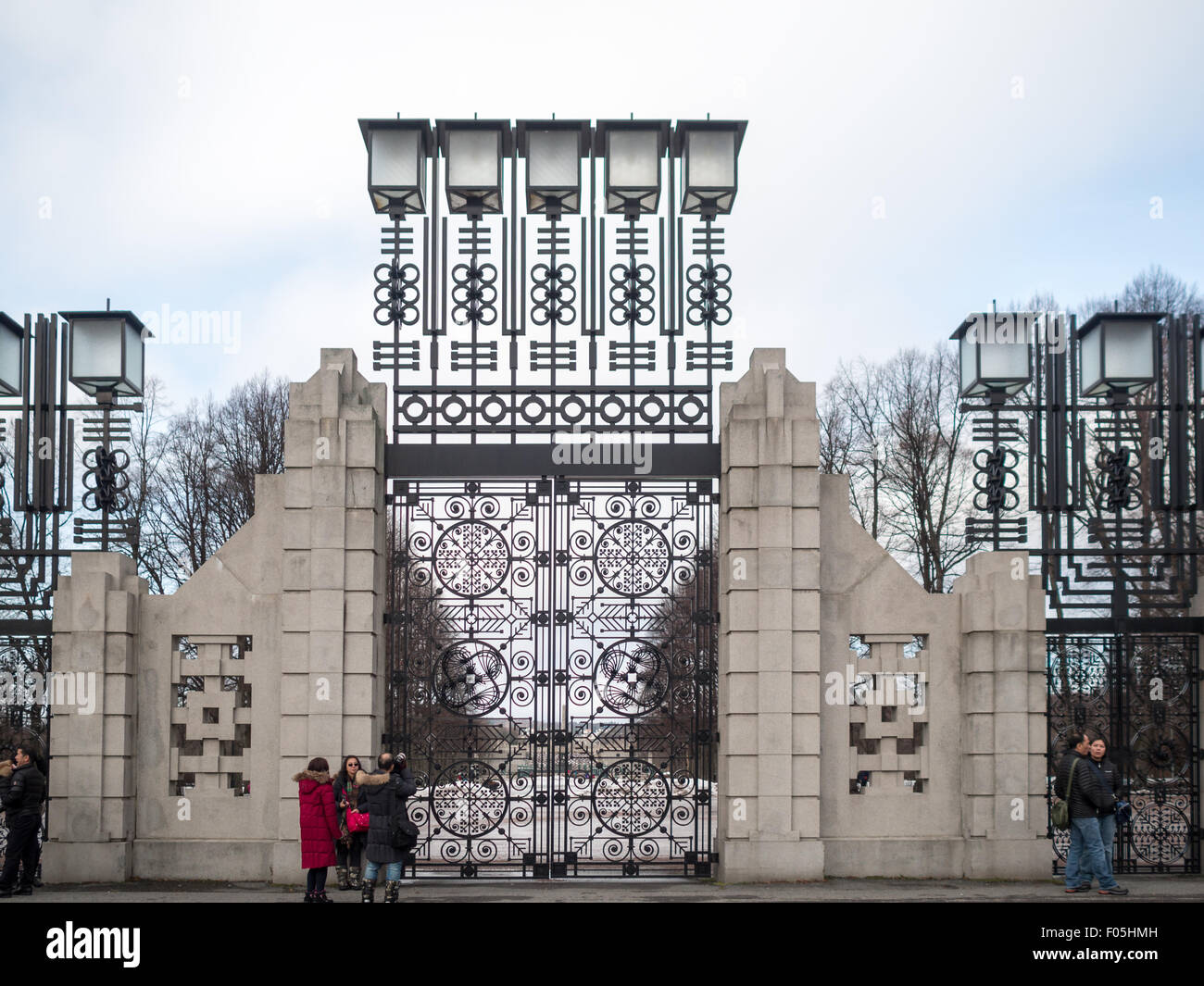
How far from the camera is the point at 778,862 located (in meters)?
15.0

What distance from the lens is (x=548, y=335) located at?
16375 mm

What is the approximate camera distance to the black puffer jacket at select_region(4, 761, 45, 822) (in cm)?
1484

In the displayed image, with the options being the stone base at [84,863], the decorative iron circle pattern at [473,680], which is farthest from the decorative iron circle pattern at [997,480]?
the stone base at [84,863]

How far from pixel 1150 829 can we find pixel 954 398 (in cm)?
2160

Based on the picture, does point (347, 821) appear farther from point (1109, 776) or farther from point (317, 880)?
point (1109, 776)

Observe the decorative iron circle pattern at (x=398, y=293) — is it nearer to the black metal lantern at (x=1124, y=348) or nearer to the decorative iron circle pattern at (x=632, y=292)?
the decorative iron circle pattern at (x=632, y=292)

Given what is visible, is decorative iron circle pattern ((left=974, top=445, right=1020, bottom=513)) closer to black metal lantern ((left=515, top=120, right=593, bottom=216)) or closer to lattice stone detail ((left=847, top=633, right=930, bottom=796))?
lattice stone detail ((left=847, top=633, right=930, bottom=796))

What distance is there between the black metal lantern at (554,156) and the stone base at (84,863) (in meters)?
8.53

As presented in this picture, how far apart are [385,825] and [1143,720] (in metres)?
8.62

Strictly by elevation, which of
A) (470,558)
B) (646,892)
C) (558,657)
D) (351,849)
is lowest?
(646,892)

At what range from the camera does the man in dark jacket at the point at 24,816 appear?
14.8 meters

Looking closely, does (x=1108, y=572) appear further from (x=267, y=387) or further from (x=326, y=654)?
(x=267, y=387)

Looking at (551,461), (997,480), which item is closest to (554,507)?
(551,461)

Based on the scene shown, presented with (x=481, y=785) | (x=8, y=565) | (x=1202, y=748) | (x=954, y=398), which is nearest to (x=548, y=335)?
(x=481, y=785)
